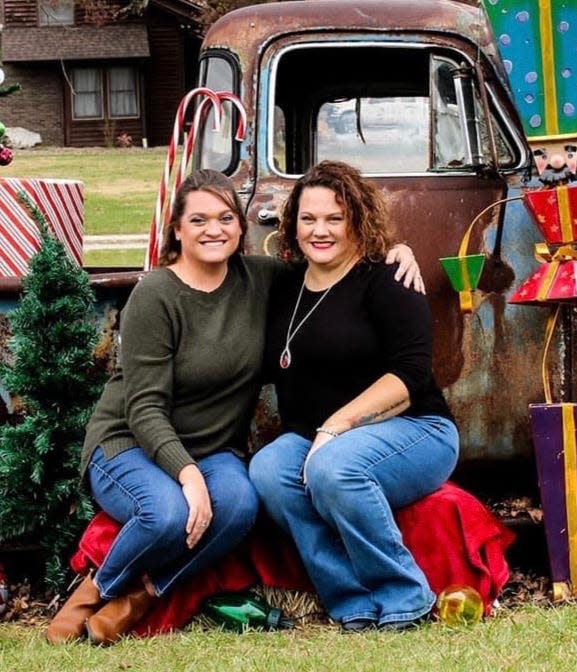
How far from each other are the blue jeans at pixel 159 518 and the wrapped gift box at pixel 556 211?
51.1 inches

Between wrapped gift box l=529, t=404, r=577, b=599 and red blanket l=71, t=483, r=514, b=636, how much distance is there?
0.64 ft

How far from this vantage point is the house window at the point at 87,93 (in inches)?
1238

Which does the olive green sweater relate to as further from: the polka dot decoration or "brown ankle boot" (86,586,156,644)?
the polka dot decoration

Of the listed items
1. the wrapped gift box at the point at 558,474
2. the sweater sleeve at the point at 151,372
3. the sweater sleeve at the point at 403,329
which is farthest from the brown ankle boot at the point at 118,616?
the wrapped gift box at the point at 558,474

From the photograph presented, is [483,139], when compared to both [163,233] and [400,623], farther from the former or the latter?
[400,623]

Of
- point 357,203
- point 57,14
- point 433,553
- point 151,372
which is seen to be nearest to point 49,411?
point 151,372

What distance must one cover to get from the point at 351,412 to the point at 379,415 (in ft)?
Result: 0.31

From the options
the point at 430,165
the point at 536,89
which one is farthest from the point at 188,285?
the point at 536,89

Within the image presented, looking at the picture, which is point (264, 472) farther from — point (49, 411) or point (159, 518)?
point (49, 411)


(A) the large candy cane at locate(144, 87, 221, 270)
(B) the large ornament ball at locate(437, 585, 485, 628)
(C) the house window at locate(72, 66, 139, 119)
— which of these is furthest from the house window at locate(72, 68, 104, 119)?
(B) the large ornament ball at locate(437, 585, 485, 628)

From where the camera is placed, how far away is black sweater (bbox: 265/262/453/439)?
440cm

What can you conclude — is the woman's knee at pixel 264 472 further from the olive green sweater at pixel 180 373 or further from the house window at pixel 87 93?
the house window at pixel 87 93

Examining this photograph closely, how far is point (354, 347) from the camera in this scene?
442 centimetres

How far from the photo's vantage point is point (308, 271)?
4641 millimetres
